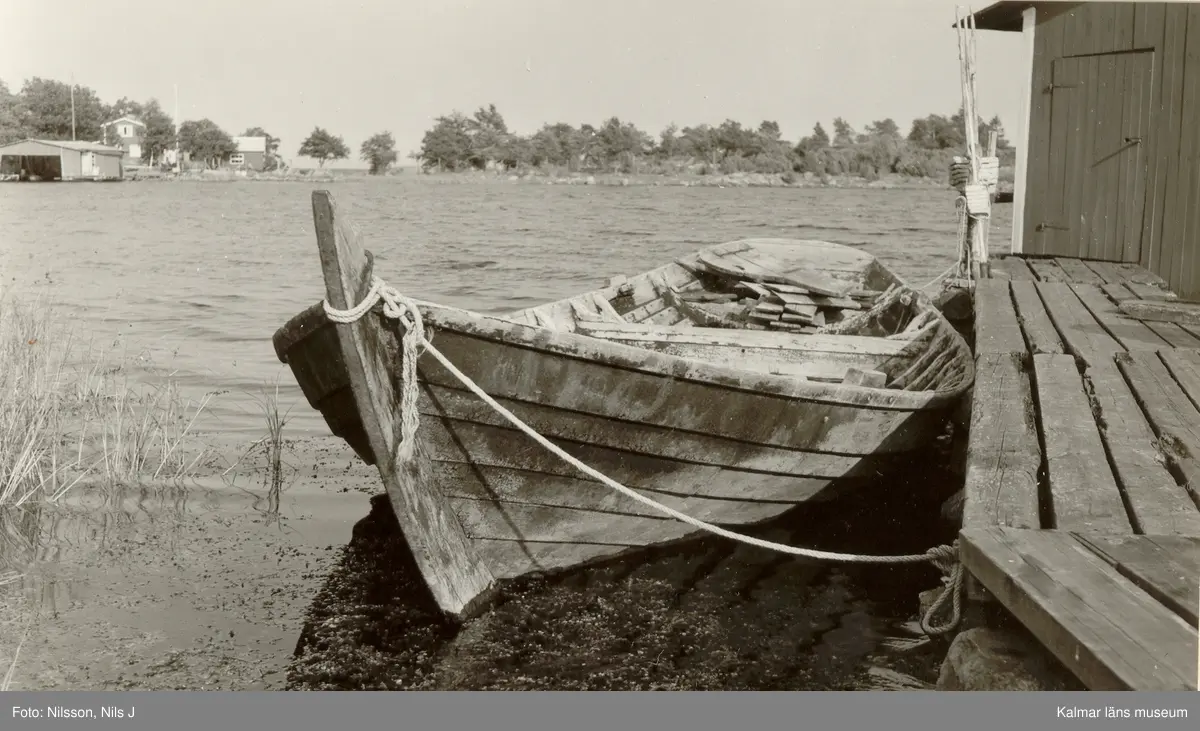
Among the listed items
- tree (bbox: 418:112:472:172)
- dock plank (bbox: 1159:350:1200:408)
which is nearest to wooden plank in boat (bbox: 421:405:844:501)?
dock plank (bbox: 1159:350:1200:408)

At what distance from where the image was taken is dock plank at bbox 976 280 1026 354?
231 inches

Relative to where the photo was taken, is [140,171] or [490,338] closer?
[490,338]

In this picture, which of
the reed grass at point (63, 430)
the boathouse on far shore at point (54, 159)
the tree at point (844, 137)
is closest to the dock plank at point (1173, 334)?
the reed grass at point (63, 430)

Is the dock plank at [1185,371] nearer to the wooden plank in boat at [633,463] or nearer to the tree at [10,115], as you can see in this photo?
the wooden plank in boat at [633,463]

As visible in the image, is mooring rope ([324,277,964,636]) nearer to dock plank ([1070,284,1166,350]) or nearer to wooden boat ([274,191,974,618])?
wooden boat ([274,191,974,618])

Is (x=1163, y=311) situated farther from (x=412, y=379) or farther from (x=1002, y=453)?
(x=412, y=379)

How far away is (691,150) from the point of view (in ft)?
232

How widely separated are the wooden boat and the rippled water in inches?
171

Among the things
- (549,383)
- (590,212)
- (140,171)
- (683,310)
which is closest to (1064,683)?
(549,383)

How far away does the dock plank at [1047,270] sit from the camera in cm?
896

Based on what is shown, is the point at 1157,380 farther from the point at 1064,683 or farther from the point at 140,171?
the point at 140,171

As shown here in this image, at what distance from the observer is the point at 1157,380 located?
494cm

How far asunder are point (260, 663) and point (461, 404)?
57.4 inches

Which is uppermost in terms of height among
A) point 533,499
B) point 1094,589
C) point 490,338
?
point 490,338
